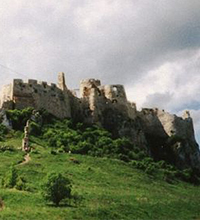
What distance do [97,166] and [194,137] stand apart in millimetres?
42756

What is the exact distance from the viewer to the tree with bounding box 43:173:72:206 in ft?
112

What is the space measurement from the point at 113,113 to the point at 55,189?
43.5 metres

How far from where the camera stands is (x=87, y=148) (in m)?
61.4

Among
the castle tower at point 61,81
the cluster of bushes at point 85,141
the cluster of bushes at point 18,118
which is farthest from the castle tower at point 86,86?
the cluster of bushes at point 18,118

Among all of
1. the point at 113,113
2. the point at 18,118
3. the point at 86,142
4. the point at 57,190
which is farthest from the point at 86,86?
the point at 57,190

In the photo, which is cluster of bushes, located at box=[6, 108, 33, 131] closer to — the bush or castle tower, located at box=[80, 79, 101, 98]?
castle tower, located at box=[80, 79, 101, 98]

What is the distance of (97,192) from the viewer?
134 feet

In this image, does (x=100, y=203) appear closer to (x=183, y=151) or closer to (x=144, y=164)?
(x=144, y=164)

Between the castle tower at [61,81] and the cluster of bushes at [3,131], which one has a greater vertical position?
the castle tower at [61,81]

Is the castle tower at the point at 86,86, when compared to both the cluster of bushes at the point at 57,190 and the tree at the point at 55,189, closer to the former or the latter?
the cluster of bushes at the point at 57,190

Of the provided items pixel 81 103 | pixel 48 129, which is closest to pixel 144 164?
pixel 48 129

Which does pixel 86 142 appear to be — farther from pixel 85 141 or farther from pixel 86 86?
pixel 86 86

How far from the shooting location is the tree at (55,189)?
34188 mm

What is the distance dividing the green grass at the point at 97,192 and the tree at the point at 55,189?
0.69 meters
